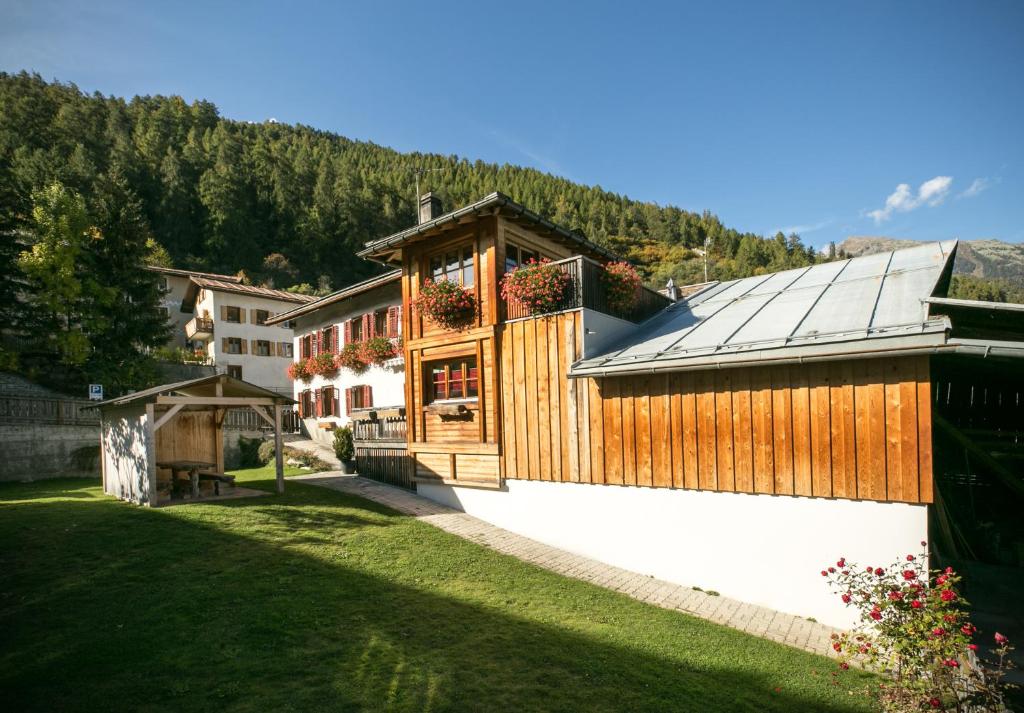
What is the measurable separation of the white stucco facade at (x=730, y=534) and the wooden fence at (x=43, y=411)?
16.0 meters

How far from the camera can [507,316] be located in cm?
1291

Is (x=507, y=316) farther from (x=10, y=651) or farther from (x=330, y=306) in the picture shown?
(x=330, y=306)

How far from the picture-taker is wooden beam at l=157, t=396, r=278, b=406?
11.7 metres

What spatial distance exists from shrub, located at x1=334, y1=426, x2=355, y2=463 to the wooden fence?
26.0 ft

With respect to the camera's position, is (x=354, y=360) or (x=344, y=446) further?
(x=354, y=360)

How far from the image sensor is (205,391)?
45.9 feet

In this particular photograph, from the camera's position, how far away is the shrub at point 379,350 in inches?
827

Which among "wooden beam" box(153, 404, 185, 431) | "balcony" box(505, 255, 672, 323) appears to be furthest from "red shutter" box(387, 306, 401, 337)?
"wooden beam" box(153, 404, 185, 431)

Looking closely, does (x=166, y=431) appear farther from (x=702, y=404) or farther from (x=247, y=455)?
(x=702, y=404)

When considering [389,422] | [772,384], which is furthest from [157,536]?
[772,384]

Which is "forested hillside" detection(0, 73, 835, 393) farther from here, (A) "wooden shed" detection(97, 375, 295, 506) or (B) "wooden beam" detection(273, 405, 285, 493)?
(B) "wooden beam" detection(273, 405, 285, 493)

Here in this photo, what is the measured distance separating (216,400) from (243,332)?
1110 inches

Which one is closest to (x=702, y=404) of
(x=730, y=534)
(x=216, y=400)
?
(x=730, y=534)

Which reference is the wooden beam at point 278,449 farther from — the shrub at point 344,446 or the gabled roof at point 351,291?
the gabled roof at point 351,291
